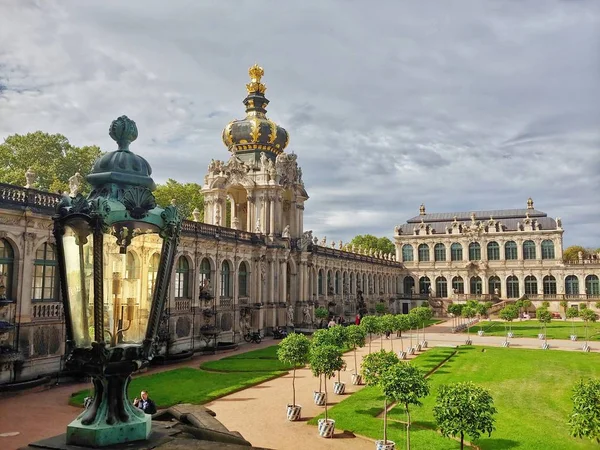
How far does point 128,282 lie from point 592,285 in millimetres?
94287

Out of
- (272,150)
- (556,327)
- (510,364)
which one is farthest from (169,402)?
(556,327)

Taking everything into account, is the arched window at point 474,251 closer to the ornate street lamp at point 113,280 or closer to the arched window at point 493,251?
the arched window at point 493,251

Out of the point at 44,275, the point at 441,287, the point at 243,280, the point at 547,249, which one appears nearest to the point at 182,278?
the point at 243,280

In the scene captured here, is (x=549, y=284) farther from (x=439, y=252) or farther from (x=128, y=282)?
(x=128, y=282)

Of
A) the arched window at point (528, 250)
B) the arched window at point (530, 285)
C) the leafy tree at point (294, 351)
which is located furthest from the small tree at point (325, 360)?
the arched window at point (528, 250)

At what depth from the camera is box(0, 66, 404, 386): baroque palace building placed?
993 inches

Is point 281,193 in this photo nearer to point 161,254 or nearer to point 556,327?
point 556,327

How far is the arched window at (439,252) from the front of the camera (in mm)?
97688

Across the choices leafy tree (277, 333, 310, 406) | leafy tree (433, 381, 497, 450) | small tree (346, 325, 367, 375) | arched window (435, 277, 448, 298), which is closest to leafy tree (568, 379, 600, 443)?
leafy tree (433, 381, 497, 450)

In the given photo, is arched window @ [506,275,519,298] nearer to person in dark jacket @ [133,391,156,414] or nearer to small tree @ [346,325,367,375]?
small tree @ [346,325,367,375]

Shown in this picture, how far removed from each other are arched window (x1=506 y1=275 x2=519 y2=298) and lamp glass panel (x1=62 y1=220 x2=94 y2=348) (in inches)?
3738

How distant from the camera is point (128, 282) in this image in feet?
20.6

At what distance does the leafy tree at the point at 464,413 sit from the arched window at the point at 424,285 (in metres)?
86.9

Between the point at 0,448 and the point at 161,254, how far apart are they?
13201mm
